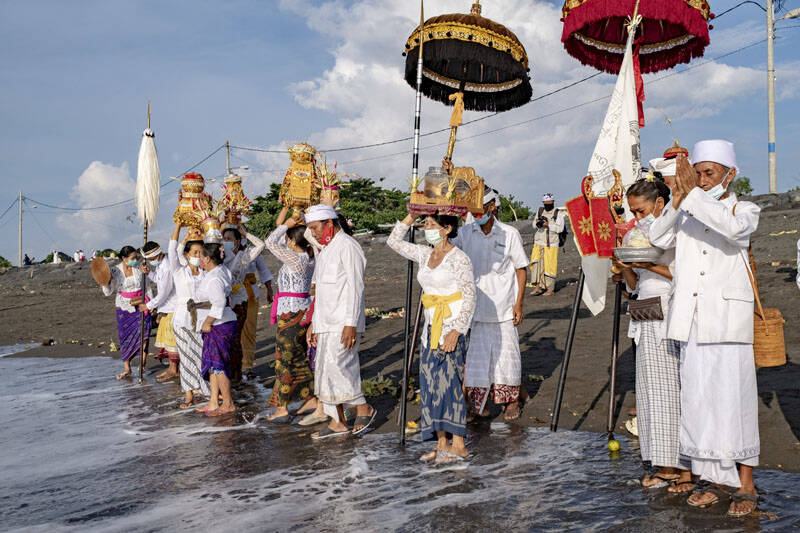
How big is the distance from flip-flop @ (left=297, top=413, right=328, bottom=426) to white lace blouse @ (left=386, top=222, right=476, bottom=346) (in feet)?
6.25

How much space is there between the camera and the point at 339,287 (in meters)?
6.20

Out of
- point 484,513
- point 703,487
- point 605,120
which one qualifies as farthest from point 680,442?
point 605,120

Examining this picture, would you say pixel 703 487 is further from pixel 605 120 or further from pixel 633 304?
pixel 605 120

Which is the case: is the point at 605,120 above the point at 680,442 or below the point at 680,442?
above

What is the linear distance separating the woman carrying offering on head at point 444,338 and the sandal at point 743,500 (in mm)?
2020

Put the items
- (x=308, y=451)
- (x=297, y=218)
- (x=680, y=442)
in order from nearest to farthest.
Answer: (x=680, y=442) < (x=308, y=451) < (x=297, y=218)

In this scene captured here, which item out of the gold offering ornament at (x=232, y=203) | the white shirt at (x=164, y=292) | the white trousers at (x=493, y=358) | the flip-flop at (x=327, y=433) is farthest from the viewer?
the white shirt at (x=164, y=292)

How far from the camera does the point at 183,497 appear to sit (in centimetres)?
479

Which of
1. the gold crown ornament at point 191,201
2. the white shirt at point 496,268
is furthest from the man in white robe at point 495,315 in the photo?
the gold crown ornament at point 191,201

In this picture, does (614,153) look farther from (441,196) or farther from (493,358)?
(493,358)

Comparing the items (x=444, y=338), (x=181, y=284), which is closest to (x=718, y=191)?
(x=444, y=338)

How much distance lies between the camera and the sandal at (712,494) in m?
4.05

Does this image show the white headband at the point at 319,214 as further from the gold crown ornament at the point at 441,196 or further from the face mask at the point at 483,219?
the face mask at the point at 483,219

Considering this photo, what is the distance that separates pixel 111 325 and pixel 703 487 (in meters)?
16.3
